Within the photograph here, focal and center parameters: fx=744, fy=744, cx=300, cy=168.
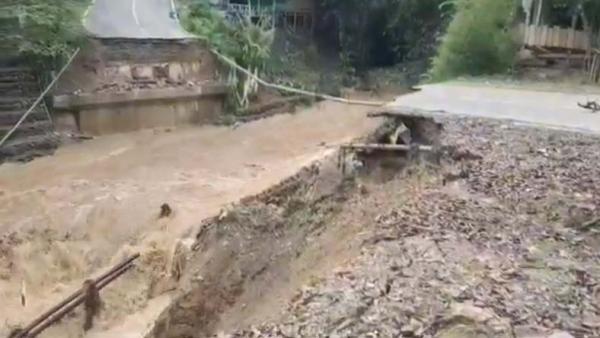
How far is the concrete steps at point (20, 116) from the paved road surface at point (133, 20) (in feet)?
5.15

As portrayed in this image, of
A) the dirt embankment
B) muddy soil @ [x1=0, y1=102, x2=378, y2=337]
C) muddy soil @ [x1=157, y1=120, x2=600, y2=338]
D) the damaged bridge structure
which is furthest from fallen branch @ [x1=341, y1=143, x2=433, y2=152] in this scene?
the damaged bridge structure

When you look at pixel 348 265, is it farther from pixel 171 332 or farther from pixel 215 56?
pixel 215 56

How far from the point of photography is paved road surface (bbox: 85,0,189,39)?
12.4m

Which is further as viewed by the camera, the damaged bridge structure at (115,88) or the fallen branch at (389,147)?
the damaged bridge structure at (115,88)

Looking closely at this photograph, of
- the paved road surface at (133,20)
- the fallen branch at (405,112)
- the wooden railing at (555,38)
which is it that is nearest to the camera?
the fallen branch at (405,112)

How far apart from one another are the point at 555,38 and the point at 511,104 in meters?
4.01

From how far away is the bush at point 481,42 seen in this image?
502 inches

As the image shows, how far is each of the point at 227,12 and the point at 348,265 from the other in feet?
40.3

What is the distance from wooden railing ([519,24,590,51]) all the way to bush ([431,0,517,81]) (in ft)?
1.06

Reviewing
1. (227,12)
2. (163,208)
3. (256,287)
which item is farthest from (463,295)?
(227,12)

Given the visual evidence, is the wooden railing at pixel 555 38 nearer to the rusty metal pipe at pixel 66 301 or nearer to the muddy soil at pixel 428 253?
the muddy soil at pixel 428 253

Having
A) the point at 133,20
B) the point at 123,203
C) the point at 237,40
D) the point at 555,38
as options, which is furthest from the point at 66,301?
the point at 555,38

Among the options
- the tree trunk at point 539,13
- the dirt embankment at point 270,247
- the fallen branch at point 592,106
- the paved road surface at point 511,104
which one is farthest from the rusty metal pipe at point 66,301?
the tree trunk at point 539,13

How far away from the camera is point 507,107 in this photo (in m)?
9.21
